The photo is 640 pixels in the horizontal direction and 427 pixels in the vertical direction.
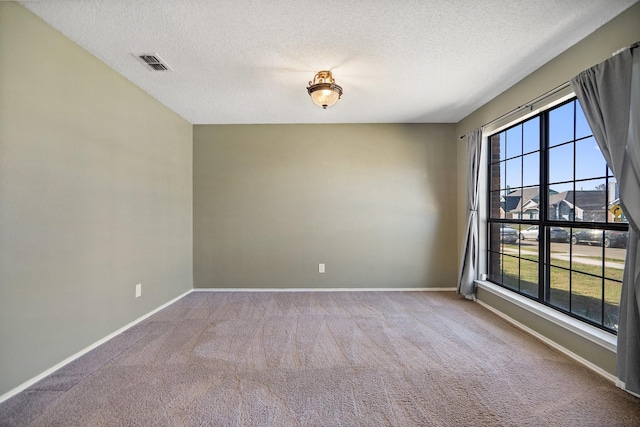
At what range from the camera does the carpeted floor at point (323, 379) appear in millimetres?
1663

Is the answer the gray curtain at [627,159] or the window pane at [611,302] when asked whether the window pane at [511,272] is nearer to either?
the window pane at [611,302]

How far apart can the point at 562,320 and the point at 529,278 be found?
0.78 m

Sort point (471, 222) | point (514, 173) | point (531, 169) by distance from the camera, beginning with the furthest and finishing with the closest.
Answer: point (471, 222) < point (514, 173) < point (531, 169)

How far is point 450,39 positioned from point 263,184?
3084 mm

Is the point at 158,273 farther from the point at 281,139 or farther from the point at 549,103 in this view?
the point at 549,103

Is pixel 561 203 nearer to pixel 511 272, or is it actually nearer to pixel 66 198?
pixel 511 272

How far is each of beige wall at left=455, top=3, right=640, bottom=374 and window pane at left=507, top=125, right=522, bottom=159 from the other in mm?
271

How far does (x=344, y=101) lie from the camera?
3.48 metres

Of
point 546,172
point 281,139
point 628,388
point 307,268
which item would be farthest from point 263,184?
point 628,388

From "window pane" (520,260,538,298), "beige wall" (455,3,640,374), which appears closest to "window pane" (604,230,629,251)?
"window pane" (520,260,538,298)

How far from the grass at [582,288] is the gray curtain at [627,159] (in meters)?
0.47

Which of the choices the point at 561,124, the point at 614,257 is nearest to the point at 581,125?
the point at 561,124

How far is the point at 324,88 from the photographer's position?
105 inches

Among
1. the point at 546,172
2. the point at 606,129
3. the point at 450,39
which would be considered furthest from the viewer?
the point at 546,172
